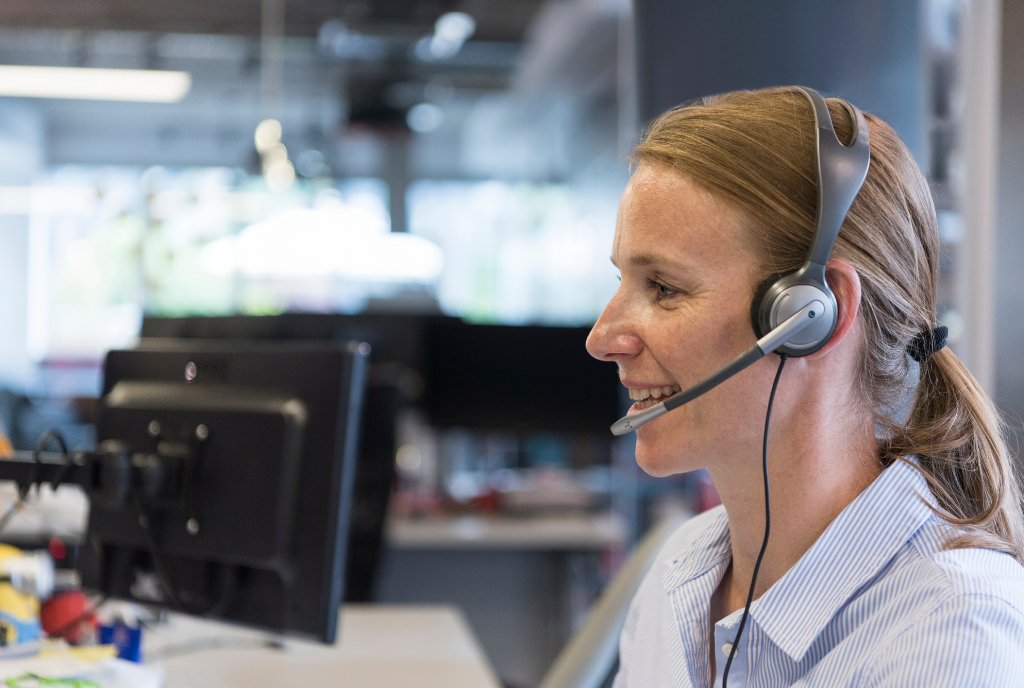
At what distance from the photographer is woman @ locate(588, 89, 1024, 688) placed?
0.73 metres

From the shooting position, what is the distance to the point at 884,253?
77 centimetres

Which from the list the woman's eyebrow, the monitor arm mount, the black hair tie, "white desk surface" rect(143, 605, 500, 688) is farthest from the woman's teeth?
"white desk surface" rect(143, 605, 500, 688)

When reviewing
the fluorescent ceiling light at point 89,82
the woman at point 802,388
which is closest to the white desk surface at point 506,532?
the woman at point 802,388

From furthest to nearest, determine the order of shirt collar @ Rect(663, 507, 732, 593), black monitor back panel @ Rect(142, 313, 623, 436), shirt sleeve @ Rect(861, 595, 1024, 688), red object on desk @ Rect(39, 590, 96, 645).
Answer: black monitor back panel @ Rect(142, 313, 623, 436) → red object on desk @ Rect(39, 590, 96, 645) → shirt collar @ Rect(663, 507, 732, 593) → shirt sleeve @ Rect(861, 595, 1024, 688)

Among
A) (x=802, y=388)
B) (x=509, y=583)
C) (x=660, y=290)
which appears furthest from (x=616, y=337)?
(x=509, y=583)

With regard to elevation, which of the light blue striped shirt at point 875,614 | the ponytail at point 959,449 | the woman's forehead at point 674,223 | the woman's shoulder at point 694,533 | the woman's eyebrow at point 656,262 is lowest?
the woman's shoulder at point 694,533

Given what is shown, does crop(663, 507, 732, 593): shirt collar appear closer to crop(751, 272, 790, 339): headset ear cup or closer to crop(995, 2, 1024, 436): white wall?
crop(751, 272, 790, 339): headset ear cup

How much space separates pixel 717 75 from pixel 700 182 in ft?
3.55

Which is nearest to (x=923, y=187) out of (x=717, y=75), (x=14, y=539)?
(x=717, y=75)

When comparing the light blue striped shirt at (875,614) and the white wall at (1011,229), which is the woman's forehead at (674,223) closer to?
the light blue striped shirt at (875,614)

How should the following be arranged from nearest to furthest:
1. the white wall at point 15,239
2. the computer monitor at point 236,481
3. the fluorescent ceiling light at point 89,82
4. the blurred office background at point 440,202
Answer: the computer monitor at point 236,481, the blurred office background at point 440,202, the fluorescent ceiling light at point 89,82, the white wall at point 15,239

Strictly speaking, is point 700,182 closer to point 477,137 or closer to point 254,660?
point 254,660

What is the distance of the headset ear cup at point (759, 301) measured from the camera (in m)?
0.74

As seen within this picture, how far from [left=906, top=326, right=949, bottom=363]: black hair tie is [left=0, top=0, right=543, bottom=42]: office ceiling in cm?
580
